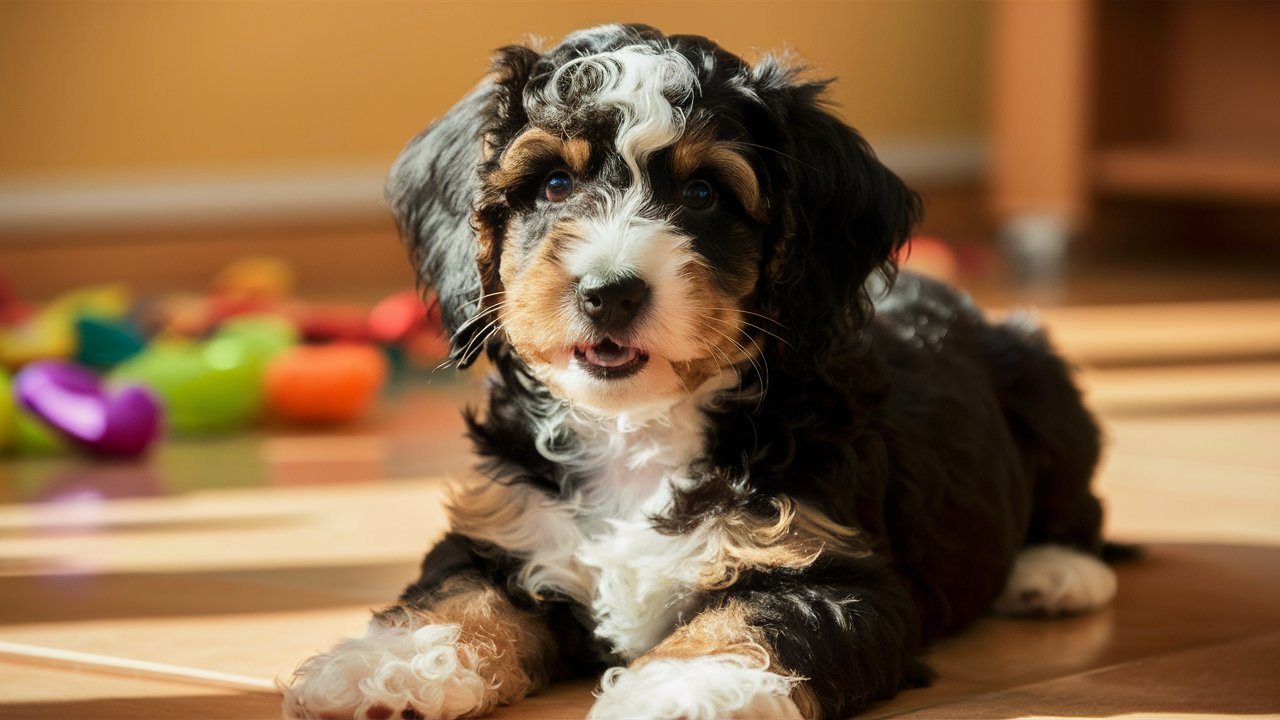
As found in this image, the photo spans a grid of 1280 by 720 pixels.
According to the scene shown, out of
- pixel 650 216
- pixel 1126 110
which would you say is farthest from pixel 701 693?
pixel 1126 110

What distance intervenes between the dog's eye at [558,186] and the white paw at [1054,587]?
1152mm

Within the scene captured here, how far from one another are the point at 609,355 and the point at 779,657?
0.51m

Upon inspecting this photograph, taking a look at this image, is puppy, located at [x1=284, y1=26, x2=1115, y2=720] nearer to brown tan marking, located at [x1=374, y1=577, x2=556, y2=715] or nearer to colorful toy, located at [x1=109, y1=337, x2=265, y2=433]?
brown tan marking, located at [x1=374, y1=577, x2=556, y2=715]

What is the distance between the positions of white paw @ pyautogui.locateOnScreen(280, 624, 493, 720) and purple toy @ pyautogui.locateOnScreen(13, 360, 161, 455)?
214 centimetres

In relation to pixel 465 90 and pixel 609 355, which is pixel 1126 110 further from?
pixel 609 355

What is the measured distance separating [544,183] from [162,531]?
1.57 meters

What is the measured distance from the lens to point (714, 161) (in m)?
2.39

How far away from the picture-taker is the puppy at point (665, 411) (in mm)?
2258

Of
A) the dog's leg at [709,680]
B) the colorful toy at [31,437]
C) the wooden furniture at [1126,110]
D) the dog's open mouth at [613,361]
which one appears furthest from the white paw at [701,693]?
the wooden furniture at [1126,110]

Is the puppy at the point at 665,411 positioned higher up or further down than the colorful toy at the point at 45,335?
further down

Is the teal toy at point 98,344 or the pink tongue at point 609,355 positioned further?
the teal toy at point 98,344

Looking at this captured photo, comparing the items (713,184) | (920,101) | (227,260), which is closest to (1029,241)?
(920,101)

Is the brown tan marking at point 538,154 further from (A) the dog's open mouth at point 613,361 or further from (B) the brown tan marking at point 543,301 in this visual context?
(A) the dog's open mouth at point 613,361

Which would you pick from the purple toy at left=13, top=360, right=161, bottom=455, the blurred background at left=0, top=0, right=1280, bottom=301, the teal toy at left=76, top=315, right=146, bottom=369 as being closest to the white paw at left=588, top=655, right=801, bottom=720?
the purple toy at left=13, top=360, right=161, bottom=455
